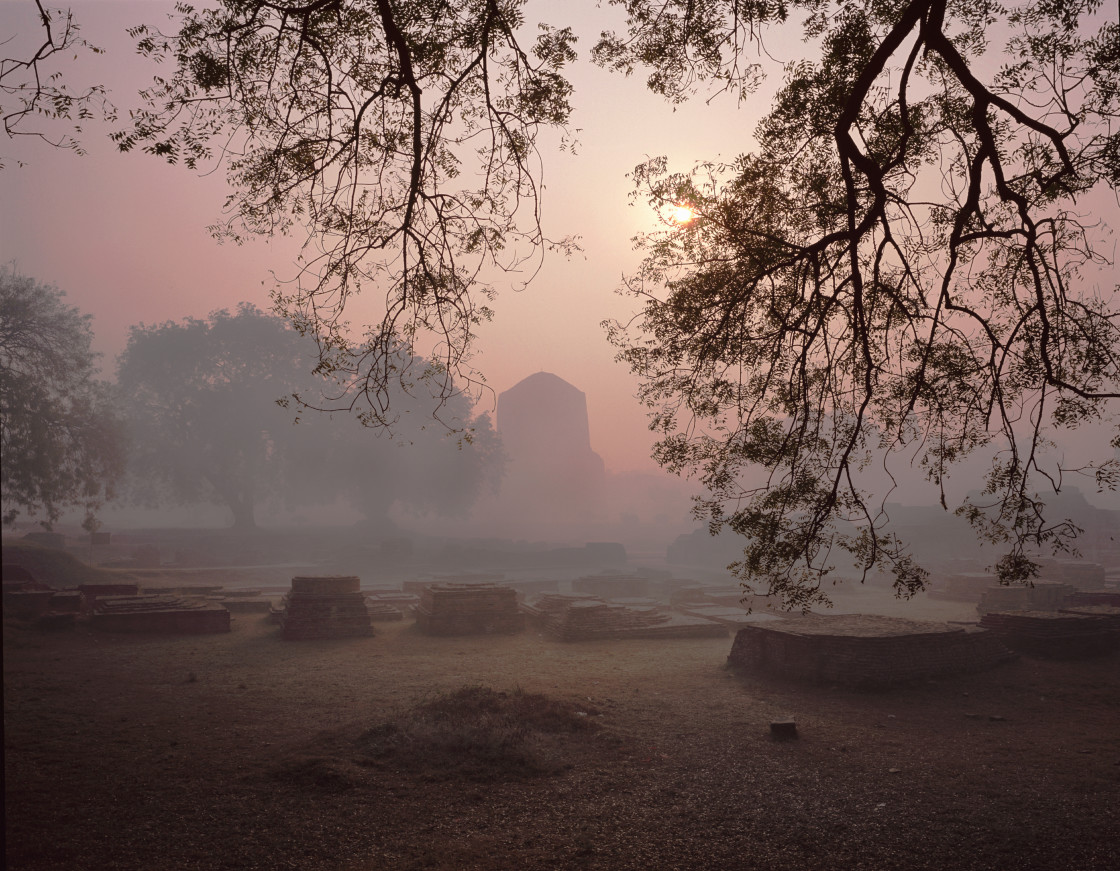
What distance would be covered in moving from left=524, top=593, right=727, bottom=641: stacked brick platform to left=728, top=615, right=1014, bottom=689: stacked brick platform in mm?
3498

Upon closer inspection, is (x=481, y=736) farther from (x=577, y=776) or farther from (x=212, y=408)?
(x=212, y=408)

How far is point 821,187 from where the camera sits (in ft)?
21.0

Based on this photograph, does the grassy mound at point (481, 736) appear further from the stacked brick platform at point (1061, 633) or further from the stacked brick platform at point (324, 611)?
the stacked brick platform at point (1061, 633)

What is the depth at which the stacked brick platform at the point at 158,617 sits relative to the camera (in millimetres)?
13922

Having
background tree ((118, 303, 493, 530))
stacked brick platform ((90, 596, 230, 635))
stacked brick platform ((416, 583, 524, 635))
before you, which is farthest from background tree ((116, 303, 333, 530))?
stacked brick platform ((416, 583, 524, 635))

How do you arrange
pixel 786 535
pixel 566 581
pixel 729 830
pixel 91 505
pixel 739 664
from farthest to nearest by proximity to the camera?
pixel 566 581 < pixel 91 505 < pixel 739 664 < pixel 786 535 < pixel 729 830

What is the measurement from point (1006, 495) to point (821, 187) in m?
3.00

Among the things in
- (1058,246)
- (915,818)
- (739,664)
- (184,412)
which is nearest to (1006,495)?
(1058,246)

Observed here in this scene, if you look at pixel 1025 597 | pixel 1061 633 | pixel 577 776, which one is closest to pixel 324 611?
pixel 577 776

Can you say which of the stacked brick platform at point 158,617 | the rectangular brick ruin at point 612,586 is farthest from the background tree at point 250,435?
the stacked brick platform at point 158,617

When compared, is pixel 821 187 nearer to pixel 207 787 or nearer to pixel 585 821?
pixel 585 821

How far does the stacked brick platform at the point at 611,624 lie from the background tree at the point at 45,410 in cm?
1495

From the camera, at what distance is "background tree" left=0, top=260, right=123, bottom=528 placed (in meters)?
19.6

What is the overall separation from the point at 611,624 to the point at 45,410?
56.2 ft
